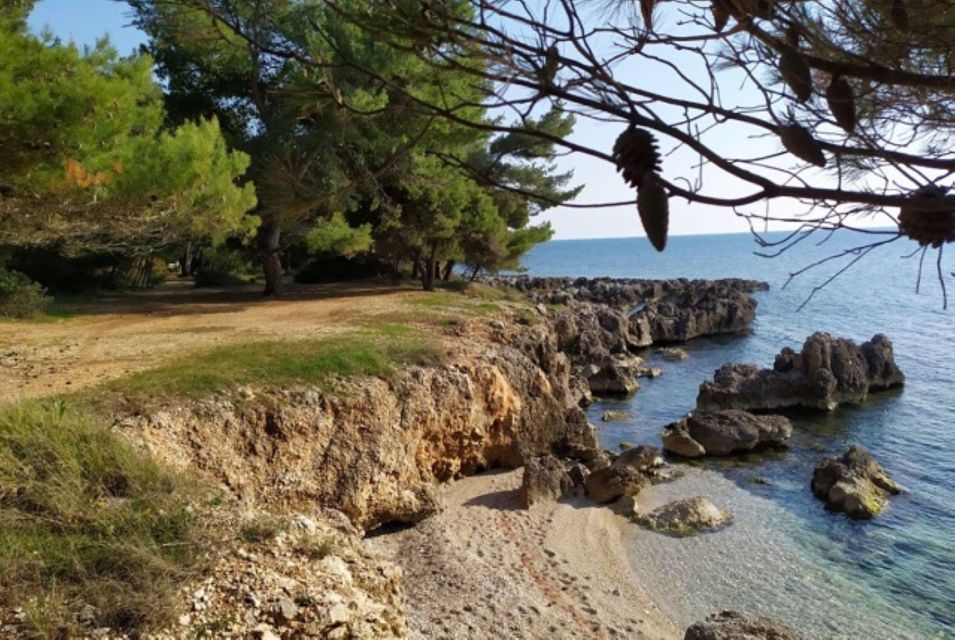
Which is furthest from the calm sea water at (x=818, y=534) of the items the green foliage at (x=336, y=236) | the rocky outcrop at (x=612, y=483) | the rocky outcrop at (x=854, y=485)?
the green foliage at (x=336, y=236)

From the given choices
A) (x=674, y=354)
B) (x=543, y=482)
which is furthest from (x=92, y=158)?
(x=674, y=354)

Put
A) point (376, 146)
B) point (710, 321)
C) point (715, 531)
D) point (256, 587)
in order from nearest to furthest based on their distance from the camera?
point (256, 587)
point (715, 531)
point (376, 146)
point (710, 321)

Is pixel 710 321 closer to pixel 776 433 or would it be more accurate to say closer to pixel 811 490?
pixel 776 433

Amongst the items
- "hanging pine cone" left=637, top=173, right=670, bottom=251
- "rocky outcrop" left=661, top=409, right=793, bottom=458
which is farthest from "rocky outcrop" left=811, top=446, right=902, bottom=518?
"hanging pine cone" left=637, top=173, right=670, bottom=251

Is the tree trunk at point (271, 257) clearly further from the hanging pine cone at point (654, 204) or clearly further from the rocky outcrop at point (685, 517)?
the hanging pine cone at point (654, 204)

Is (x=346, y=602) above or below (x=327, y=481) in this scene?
above

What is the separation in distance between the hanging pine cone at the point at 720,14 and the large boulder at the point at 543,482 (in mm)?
11747

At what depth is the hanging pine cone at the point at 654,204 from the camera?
1647 millimetres

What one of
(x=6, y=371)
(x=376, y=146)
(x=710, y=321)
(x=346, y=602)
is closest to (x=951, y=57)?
(x=346, y=602)

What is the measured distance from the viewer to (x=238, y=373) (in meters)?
10.2

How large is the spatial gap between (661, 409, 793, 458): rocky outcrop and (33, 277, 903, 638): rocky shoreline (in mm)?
49

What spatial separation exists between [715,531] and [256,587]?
10.6 m

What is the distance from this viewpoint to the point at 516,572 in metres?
10.3

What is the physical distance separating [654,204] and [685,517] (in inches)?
510
